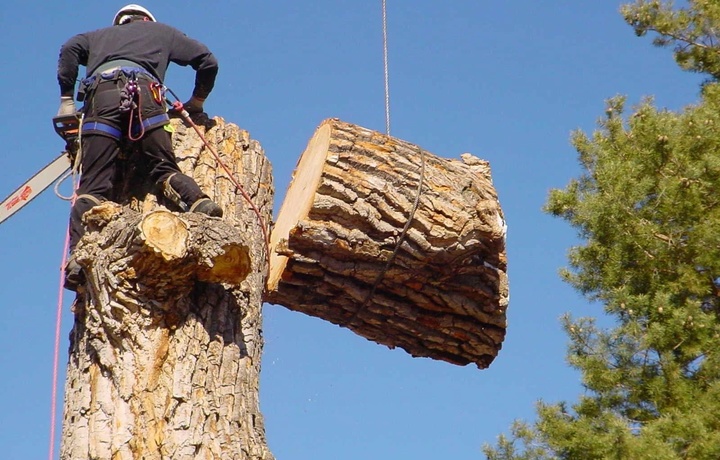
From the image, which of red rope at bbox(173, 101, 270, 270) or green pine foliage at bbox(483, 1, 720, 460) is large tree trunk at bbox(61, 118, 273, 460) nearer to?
red rope at bbox(173, 101, 270, 270)

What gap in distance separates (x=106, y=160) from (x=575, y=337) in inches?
114

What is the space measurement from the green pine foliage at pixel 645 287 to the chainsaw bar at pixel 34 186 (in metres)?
2.87

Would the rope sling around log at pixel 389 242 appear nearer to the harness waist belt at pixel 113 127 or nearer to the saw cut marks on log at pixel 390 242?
the saw cut marks on log at pixel 390 242

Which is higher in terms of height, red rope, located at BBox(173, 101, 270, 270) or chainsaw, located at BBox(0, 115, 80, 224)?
chainsaw, located at BBox(0, 115, 80, 224)

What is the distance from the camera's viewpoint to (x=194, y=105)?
5.04 metres

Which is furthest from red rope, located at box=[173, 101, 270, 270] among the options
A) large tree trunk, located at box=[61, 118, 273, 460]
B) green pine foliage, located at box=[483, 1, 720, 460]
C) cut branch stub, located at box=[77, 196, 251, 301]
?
green pine foliage, located at box=[483, 1, 720, 460]

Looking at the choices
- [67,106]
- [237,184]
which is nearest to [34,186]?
[67,106]

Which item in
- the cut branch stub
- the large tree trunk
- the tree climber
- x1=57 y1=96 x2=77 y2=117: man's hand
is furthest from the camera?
x1=57 y1=96 x2=77 y2=117: man's hand

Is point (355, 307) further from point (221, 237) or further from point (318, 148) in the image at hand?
point (221, 237)

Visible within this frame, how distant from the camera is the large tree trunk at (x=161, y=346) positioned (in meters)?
3.75

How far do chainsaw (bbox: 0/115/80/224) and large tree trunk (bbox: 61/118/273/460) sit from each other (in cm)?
84

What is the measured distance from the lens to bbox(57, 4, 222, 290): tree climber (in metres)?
4.41

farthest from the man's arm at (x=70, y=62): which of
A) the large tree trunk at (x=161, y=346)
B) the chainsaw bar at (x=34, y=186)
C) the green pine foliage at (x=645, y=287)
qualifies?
the green pine foliage at (x=645, y=287)

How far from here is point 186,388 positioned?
3.86 m
